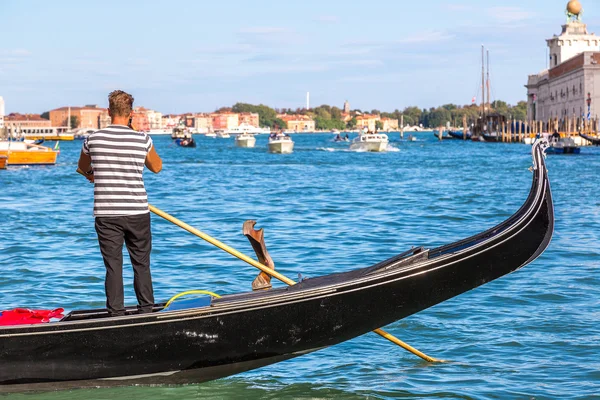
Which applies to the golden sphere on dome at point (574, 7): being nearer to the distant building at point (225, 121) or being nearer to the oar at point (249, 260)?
the oar at point (249, 260)

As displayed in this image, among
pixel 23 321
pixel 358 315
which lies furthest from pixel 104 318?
pixel 358 315

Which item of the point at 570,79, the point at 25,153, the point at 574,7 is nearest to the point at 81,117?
the point at 574,7

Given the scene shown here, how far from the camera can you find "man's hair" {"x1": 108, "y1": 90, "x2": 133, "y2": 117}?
15.0 feet

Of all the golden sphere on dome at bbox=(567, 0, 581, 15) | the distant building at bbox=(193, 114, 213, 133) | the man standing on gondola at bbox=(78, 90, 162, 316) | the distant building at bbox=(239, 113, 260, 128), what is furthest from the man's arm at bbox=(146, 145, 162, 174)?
the distant building at bbox=(193, 114, 213, 133)

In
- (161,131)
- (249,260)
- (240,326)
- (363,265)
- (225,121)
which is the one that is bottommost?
(363,265)

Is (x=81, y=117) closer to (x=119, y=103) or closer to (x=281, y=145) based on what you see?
(x=281, y=145)

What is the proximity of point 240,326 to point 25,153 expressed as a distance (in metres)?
29.7

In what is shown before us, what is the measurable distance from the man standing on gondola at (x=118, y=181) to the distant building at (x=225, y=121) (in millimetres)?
183979

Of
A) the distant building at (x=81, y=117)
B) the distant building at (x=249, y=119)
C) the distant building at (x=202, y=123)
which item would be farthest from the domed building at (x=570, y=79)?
the distant building at (x=202, y=123)

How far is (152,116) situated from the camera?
195m

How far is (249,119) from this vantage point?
194625 millimetres

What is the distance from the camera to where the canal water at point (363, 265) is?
219 inches

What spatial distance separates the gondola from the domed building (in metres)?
58.6

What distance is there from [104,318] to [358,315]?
1260 millimetres
